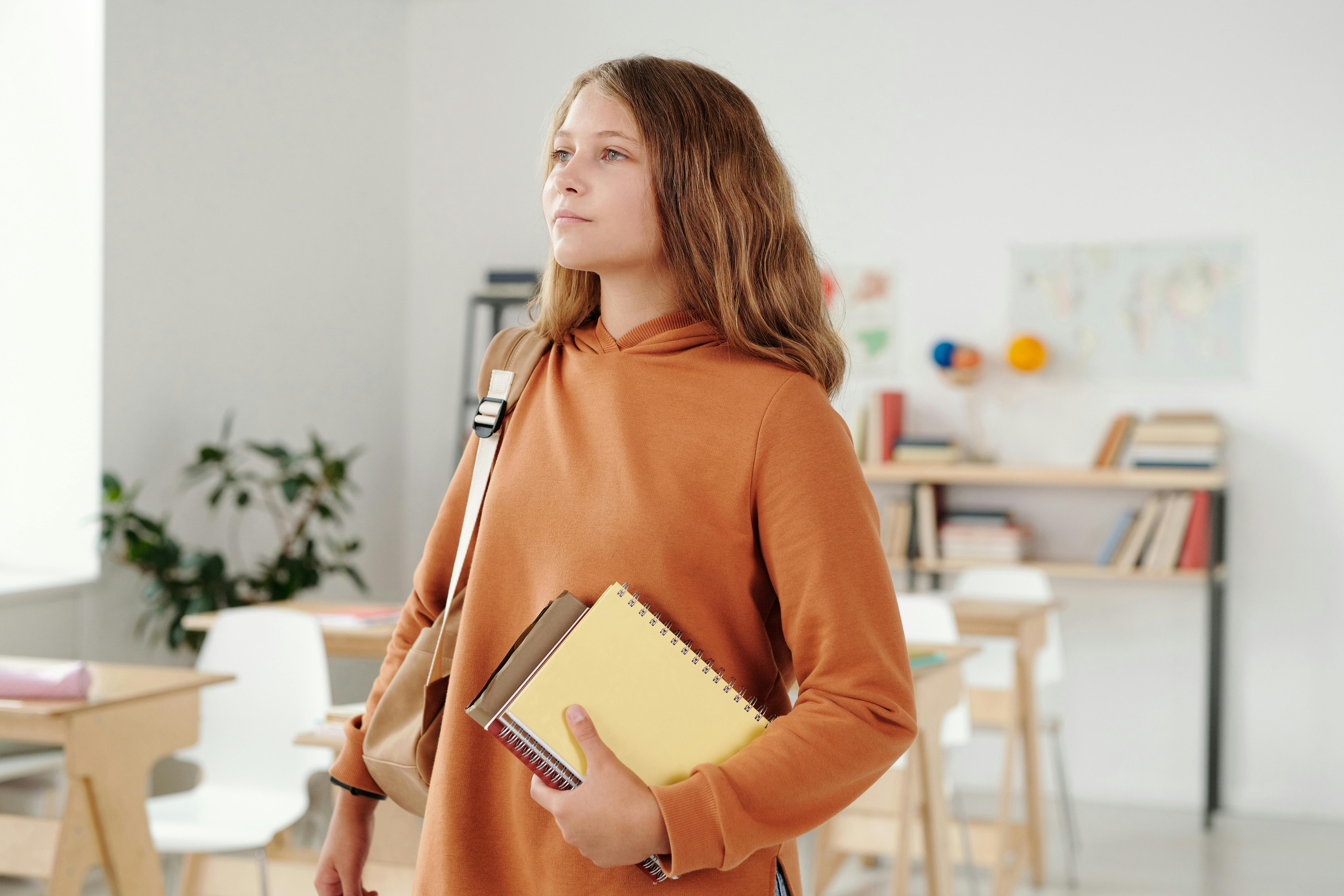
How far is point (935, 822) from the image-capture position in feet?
9.04

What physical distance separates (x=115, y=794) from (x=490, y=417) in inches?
67.3

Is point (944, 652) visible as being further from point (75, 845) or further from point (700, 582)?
point (700, 582)

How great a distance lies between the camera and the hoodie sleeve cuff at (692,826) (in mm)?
811

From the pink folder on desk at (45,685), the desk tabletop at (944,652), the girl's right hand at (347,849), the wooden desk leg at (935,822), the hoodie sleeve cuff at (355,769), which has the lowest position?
the wooden desk leg at (935,822)

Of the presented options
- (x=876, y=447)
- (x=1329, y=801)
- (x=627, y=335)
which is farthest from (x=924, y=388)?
(x=627, y=335)

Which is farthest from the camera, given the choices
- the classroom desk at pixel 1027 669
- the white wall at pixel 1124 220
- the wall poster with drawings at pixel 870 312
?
the wall poster with drawings at pixel 870 312

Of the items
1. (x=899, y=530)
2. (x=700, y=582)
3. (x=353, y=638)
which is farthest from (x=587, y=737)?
(x=899, y=530)

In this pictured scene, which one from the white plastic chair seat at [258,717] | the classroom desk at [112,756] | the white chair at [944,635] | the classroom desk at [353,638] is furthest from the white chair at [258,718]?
the white chair at [944,635]

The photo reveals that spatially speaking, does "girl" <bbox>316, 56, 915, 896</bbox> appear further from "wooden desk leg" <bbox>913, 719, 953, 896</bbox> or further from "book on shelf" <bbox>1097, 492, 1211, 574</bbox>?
"book on shelf" <bbox>1097, 492, 1211, 574</bbox>

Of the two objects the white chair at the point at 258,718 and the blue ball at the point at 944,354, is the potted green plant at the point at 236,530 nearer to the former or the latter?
the white chair at the point at 258,718

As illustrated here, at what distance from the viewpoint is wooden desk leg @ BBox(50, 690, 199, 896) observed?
228 cm

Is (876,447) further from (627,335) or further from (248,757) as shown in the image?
(627,335)

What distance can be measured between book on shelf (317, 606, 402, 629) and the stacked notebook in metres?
2.35

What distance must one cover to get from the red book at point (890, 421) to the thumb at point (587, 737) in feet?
13.6
